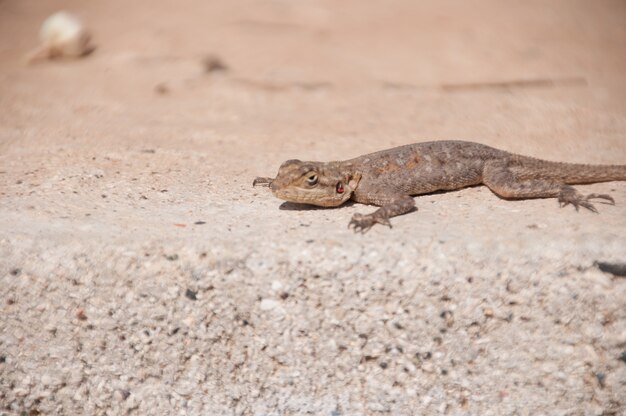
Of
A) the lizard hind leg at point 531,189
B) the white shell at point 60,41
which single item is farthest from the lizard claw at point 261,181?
the white shell at point 60,41

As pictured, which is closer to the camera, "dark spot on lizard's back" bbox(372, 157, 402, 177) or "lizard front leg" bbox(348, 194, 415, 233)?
"lizard front leg" bbox(348, 194, 415, 233)

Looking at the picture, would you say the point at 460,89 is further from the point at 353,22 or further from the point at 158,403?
the point at 158,403

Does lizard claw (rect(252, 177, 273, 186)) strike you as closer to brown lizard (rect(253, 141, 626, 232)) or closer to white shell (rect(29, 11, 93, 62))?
brown lizard (rect(253, 141, 626, 232))

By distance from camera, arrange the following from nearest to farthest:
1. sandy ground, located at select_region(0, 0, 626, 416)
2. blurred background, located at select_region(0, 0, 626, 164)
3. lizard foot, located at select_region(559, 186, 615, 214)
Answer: sandy ground, located at select_region(0, 0, 626, 416) < lizard foot, located at select_region(559, 186, 615, 214) < blurred background, located at select_region(0, 0, 626, 164)

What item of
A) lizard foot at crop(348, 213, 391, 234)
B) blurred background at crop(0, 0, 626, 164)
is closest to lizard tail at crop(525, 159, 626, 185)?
blurred background at crop(0, 0, 626, 164)

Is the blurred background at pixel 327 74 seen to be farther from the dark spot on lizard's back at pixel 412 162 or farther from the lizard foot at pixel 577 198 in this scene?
the lizard foot at pixel 577 198

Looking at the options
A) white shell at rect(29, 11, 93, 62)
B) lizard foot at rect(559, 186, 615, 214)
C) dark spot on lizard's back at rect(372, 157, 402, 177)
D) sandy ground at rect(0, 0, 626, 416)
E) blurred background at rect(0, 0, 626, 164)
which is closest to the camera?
sandy ground at rect(0, 0, 626, 416)

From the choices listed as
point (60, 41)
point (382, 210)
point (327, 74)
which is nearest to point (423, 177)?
point (382, 210)

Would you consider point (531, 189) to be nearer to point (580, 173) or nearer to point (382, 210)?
point (580, 173)
